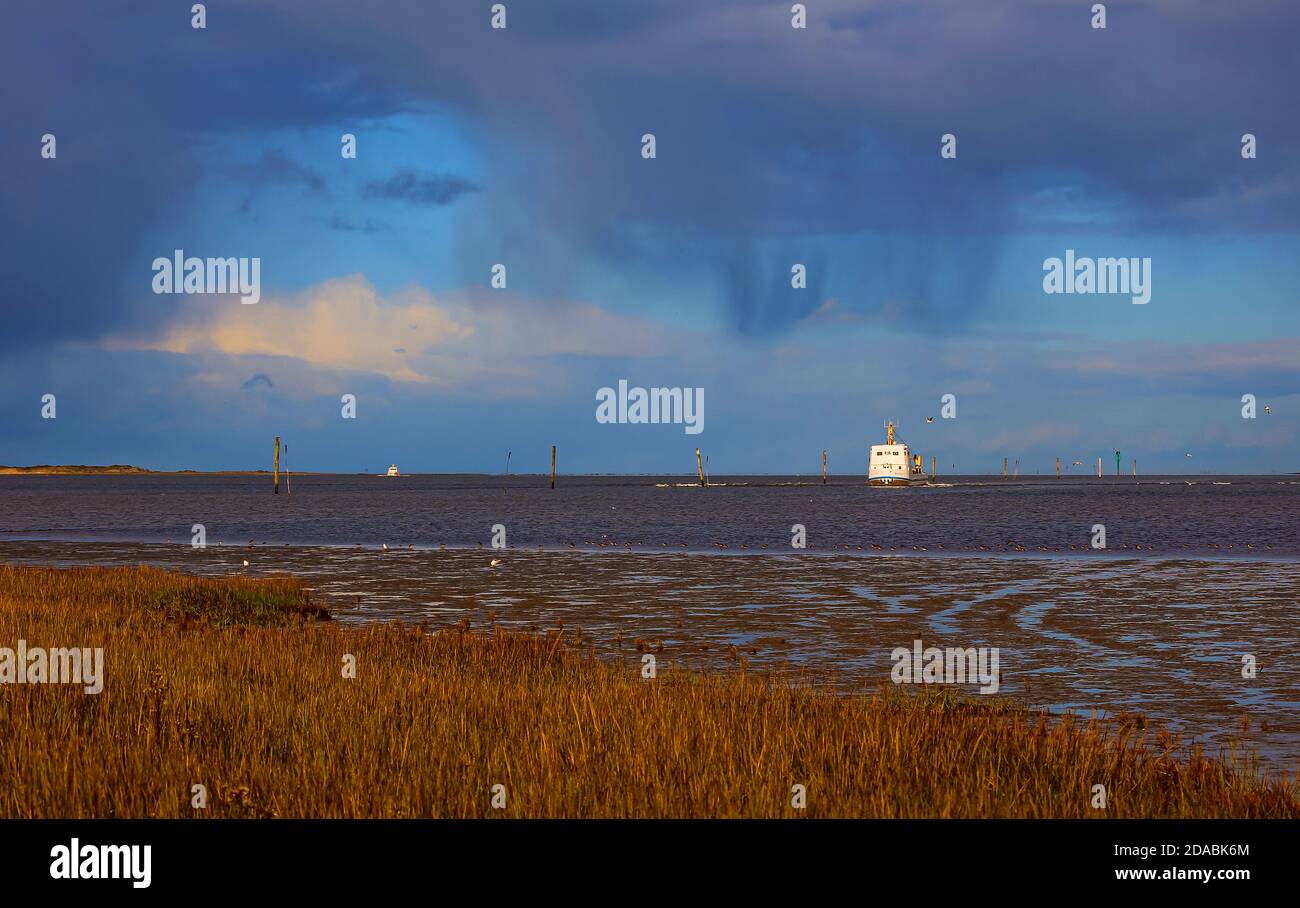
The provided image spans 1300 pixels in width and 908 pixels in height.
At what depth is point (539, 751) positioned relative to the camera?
922 cm

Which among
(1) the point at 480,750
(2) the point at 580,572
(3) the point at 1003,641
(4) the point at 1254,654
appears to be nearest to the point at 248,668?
(1) the point at 480,750

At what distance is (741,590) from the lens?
30422 millimetres

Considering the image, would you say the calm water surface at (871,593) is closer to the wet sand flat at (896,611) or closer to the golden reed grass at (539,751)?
the wet sand flat at (896,611)

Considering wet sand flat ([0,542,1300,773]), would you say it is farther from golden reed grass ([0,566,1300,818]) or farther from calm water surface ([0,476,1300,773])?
golden reed grass ([0,566,1300,818])

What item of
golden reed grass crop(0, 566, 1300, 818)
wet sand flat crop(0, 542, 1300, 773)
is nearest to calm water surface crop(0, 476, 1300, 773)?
wet sand flat crop(0, 542, 1300, 773)

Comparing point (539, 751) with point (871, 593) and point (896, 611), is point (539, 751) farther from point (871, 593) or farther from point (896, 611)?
point (871, 593)

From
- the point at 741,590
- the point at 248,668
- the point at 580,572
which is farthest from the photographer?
the point at 580,572

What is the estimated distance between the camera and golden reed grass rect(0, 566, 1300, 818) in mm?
7828

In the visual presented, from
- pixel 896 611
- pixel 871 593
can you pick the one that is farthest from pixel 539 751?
pixel 871 593
